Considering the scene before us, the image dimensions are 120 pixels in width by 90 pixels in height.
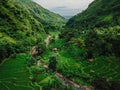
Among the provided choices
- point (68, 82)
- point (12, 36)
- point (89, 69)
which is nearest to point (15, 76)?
point (68, 82)

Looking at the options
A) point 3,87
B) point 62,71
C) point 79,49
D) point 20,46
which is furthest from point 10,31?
point 3,87

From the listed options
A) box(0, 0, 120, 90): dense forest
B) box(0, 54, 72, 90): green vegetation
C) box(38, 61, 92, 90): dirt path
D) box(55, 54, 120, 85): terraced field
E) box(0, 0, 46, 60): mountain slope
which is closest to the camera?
box(0, 54, 72, 90): green vegetation

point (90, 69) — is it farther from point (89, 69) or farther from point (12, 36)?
point (12, 36)

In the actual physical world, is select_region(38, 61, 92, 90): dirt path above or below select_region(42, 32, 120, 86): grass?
below

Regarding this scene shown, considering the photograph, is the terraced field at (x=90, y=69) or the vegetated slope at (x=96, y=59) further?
the terraced field at (x=90, y=69)

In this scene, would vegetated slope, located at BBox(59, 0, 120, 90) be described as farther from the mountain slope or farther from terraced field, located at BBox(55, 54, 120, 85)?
the mountain slope

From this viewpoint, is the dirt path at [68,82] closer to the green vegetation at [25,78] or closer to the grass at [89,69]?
the grass at [89,69]

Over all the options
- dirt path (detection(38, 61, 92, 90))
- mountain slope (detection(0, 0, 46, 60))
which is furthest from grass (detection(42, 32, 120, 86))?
mountain slope (detection(0, 0, 46, 60))

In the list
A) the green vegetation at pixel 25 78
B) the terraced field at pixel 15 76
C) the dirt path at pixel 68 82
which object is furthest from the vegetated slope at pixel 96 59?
the terraced field at pixel 15 76

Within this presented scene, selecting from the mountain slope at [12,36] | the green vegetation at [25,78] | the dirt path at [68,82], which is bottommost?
the dirt path at [68,82]
